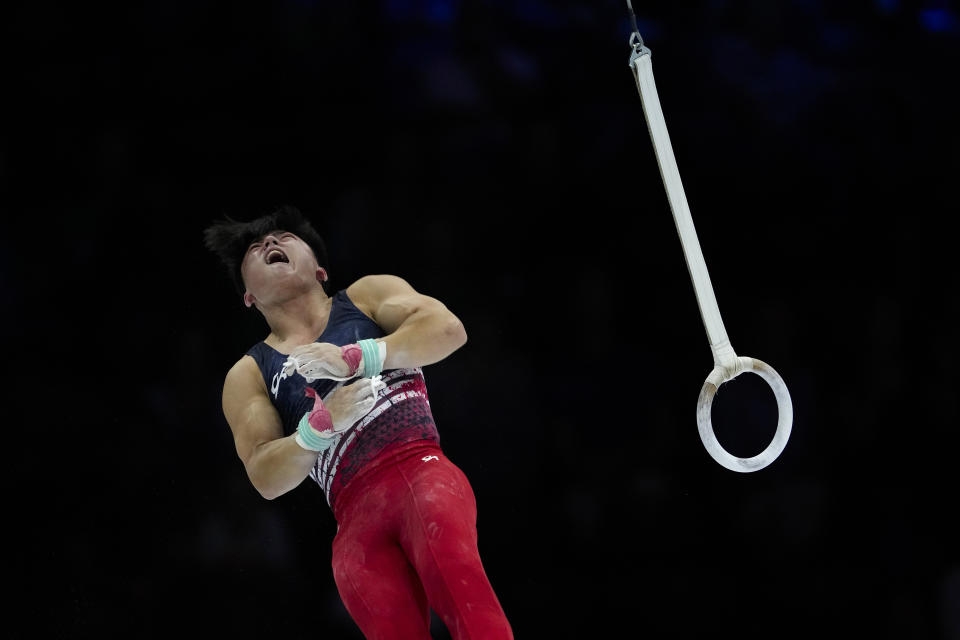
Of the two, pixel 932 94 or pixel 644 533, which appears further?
pixel 932 94

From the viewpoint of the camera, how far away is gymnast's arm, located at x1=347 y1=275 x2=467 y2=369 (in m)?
2.42

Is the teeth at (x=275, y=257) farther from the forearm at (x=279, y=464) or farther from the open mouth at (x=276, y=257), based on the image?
the forearm at (x=279, y=464)

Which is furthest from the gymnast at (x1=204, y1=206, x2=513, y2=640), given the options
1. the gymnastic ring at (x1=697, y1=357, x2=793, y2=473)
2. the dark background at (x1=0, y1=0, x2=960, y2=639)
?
the dark background at (x1=0, y1=0, x2=960, y2=639)

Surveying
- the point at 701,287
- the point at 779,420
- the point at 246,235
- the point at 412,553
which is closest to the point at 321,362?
the point at 412,553

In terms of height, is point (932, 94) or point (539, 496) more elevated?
point (932, 94)

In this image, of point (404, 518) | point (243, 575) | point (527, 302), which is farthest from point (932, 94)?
point (243, 575)

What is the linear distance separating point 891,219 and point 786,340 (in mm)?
628

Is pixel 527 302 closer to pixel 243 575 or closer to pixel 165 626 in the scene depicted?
pixel 243 575

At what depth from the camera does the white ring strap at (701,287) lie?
83.0 inches

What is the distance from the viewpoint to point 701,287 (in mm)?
2121

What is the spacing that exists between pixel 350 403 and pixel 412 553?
14.4 inches

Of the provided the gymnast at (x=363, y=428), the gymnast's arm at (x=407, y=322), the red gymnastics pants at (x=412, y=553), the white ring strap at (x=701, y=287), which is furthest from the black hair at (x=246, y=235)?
the white ring strap at (x=701, y=287)

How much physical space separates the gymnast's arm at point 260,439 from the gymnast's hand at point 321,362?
0.59 ft

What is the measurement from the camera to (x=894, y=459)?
3.52 meters
